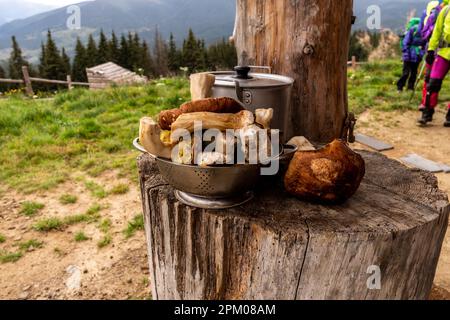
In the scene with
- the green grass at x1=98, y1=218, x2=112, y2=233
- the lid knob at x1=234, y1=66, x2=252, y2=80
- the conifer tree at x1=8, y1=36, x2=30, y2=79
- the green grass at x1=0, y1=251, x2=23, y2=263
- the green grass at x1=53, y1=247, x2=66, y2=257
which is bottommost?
the conifer tree at x1=8, y1=36, x2=30, y2=79

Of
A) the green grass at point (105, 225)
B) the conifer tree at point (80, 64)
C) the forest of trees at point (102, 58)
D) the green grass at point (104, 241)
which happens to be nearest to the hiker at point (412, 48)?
the green grass at point (105, 225)

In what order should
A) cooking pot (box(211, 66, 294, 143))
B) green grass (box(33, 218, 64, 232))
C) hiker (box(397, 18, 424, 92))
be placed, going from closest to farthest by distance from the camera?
cooking pot (box(211, 66, 294, 143)) < green grass (box(33, 218, 64, 232)) < hiker (box(397, 18, 424, 92))

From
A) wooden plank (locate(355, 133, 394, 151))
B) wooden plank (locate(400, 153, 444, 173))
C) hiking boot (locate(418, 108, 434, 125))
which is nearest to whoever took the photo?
wooden plank (locate(400, 153, 444, 173))

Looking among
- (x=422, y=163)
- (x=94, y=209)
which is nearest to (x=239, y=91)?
(x=94, y=209)

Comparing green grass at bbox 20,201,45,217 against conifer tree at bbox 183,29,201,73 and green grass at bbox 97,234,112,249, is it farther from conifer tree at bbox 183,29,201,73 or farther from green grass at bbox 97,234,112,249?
conifer tree at bbox 183,29,201,73

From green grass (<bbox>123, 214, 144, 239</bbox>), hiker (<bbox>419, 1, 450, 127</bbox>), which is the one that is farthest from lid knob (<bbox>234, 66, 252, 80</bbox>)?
hiker (<bbox>419, 1, 450, 127</bbox>)

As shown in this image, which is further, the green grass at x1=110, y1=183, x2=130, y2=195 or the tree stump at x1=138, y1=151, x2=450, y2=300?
the green grass at x1=110, y1=183, x2=130, y2=195

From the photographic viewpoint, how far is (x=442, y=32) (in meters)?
5.32

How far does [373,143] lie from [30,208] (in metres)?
4.74

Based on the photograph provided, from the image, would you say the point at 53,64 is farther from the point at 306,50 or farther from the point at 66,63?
the point at 306,50

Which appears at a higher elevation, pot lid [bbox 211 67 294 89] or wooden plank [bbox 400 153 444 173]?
pot lid [bbox 211 67 294 89]

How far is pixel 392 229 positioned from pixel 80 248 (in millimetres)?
2644

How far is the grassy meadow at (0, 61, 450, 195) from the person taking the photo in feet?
14.3

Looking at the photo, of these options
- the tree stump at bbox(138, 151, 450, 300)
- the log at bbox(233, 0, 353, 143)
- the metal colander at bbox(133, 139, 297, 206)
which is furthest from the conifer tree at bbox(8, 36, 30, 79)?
the metal colander at bbox(133, 139, 297, 206)
